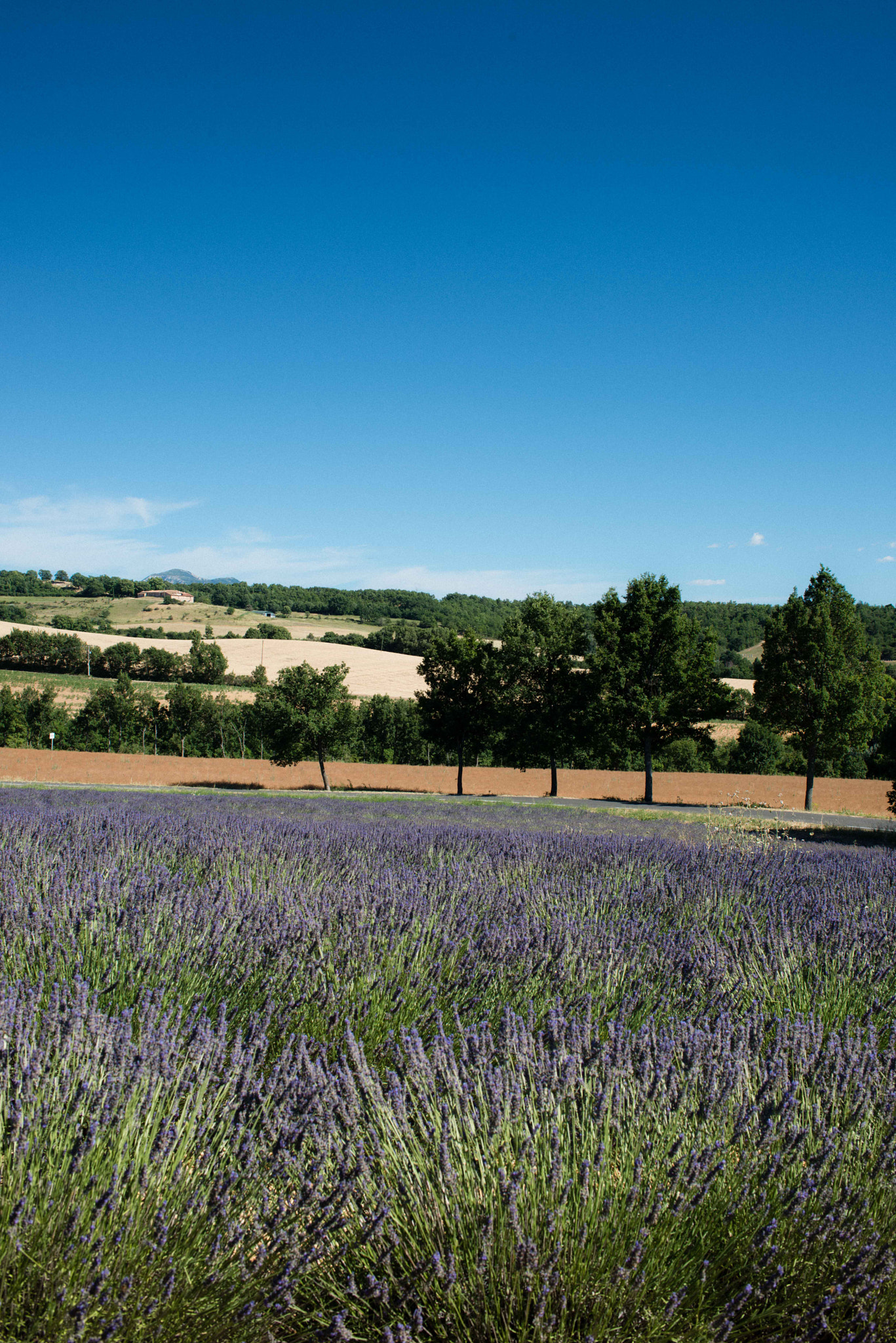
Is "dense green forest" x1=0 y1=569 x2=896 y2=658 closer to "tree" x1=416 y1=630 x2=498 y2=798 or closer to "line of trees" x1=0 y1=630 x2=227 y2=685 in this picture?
"line of trees" x1=0 y1=630 x2=227 y2=685

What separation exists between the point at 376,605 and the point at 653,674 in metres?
88.8

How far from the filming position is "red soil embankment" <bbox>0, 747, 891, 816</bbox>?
1390 inches

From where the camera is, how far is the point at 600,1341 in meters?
1.74

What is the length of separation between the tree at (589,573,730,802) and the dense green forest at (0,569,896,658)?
51.7 meters

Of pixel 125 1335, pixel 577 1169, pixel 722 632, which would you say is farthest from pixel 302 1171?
pixel 722 632

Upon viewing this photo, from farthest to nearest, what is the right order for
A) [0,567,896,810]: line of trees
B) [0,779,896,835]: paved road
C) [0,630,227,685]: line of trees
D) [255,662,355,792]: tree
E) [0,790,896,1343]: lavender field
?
[0,630,227,685]: line of trees < [255,662,355,792]: tree < [0,567,896,810]: line of trees < [0,779,896,835]: paved road < [0,790,896,1343]: lavender field

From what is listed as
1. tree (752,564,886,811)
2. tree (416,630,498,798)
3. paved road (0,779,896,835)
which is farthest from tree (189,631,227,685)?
tree (752,564,886,811)

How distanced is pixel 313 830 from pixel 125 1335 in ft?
23.7

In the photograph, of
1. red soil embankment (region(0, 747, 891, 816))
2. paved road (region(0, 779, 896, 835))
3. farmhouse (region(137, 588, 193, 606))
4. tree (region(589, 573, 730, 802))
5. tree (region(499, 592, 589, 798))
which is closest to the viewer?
paved road (region(0, 779, 896, 835))

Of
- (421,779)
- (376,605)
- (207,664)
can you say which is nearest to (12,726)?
(207,664)

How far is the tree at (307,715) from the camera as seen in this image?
35906mm

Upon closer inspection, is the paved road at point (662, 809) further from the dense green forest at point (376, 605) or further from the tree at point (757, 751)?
the dense green forest at point (376, 605)

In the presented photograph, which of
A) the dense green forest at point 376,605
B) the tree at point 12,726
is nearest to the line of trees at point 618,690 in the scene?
the tree at point 12,726

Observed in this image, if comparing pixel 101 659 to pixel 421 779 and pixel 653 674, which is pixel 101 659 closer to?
pixel 421 779
